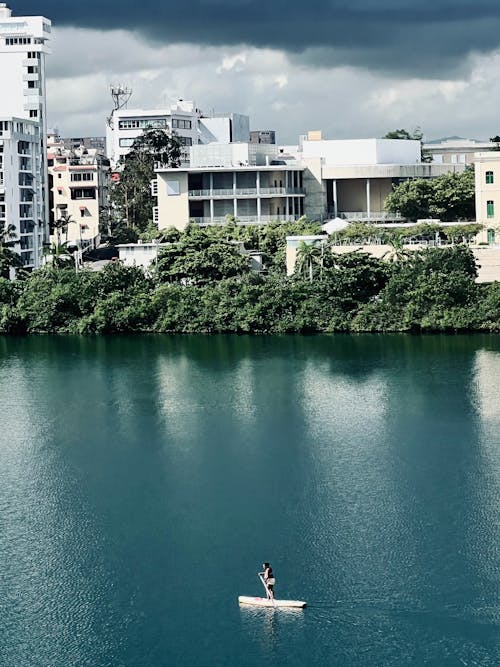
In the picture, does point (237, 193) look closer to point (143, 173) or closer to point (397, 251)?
point (143, 173)

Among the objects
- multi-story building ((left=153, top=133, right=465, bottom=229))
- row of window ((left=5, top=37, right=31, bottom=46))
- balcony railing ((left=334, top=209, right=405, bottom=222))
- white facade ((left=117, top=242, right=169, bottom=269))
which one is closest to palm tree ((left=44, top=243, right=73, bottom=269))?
white facade ((left=117, top=242, right=169, bottom=269))

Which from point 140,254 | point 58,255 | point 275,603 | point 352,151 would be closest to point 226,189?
point 352,151

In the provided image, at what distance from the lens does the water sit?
778 inches

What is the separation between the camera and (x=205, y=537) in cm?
2391

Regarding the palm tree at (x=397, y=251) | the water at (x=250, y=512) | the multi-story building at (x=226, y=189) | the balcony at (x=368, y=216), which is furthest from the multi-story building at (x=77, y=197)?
the water at (x=250, y=512)

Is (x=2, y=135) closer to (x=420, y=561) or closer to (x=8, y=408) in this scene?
(x=8, y=408)

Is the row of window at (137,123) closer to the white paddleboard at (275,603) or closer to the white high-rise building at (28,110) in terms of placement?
the white high-rise building at (28,110)

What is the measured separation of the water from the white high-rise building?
26369 millimetres

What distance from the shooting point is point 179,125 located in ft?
298

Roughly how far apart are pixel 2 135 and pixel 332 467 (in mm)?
41385

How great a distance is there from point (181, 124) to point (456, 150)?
66.3 feet

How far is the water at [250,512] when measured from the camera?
19.8 m

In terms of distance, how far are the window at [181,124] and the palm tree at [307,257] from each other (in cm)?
3976

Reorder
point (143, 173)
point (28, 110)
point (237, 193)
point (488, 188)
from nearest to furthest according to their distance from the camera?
point (488, 188) → point (237, 193) → point (143, 173) → point (28, 110)
